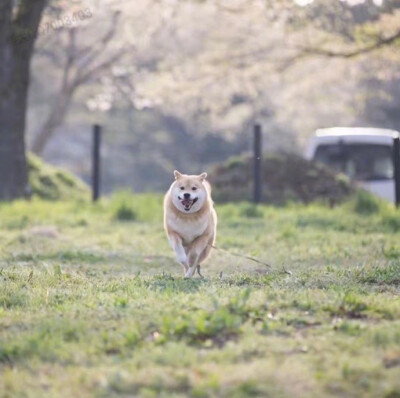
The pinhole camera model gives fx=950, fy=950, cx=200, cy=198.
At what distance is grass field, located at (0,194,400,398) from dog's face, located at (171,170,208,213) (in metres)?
0.78

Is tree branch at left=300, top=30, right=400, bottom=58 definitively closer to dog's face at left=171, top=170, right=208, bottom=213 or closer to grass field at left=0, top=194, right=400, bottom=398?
Answer: grass field at left=0, top=194, right=400, bottom=398

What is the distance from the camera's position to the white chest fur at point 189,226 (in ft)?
29.2

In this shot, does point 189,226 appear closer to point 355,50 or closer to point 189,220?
point 189,220

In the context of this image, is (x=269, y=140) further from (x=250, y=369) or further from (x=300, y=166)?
(x=250, y=369)

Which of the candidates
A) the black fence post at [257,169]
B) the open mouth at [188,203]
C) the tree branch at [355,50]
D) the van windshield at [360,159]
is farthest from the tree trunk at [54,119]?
the open mouth at [188,203]

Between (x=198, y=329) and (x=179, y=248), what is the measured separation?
3235 millimetres

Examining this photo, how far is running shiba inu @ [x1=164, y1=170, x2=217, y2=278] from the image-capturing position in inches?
348

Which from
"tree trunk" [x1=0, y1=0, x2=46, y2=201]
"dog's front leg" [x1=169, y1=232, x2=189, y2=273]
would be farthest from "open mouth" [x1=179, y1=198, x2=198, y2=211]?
"tree trunk" [x1=0, y1=0, x2=46, y2=201]

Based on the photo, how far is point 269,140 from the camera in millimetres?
46000

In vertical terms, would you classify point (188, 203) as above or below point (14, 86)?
below

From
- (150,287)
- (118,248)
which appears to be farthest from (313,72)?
(150,287)

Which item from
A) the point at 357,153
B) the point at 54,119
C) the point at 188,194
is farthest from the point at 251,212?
the point at 54,119

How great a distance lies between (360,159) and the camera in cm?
2480

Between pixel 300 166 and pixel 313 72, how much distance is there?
1677cm
